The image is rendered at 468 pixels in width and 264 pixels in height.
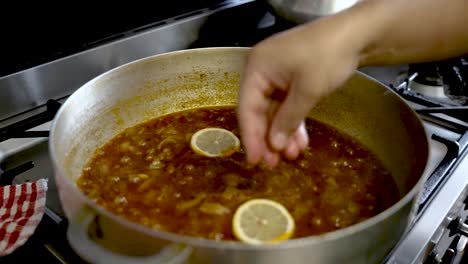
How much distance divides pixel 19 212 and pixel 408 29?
80cm

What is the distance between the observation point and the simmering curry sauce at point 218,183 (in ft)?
3.04

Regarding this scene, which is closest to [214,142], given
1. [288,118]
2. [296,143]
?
[296,143]

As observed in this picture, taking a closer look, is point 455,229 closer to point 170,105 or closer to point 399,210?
point 399,210

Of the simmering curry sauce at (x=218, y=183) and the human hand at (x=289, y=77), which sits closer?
the human hand at (x=289, y=77)

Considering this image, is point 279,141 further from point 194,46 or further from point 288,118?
point 194,46

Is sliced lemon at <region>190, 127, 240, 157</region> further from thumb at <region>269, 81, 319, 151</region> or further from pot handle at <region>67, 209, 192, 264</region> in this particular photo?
pot handle at <region>67, 209, 192, 264</region>

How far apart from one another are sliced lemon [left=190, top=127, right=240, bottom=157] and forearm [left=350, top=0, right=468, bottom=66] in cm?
45

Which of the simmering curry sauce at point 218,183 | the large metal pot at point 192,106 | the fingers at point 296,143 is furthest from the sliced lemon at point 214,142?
the fingers at point 296,143

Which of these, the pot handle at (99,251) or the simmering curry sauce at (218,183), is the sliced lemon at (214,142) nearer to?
the simmering curry sauce at (218,183)

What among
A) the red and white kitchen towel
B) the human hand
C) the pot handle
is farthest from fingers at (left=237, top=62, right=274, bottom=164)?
the red and white kitchen towel

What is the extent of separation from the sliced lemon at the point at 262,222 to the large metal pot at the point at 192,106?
0.16 m

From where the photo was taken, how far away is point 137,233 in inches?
25.3

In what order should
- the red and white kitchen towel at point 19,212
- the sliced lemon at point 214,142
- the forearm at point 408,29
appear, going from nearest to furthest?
the forearm at point 408,29, the red and white kitchen towel at point 19,212, the sliced lemon at point 214,142

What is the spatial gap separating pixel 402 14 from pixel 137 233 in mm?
535
